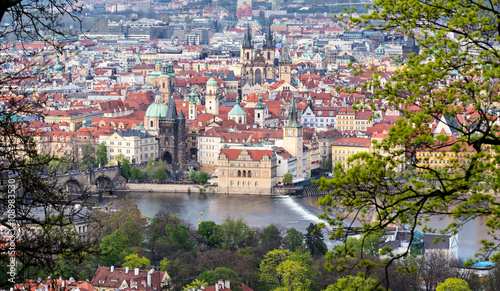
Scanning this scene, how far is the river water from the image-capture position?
97.7ft

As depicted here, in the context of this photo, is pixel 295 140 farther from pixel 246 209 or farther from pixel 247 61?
pixel 247 61

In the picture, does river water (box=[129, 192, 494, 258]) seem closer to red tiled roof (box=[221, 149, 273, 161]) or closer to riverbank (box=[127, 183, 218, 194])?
riverbank (box=[127, 183, 218, 194])

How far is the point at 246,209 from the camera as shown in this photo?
34.0m

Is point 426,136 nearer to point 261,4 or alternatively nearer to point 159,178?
point 159,178

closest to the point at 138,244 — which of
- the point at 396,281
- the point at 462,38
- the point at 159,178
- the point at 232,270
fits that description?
the point at 232,270

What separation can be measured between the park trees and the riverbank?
111ft

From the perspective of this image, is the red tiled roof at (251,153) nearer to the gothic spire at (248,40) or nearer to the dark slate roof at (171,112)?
the dark slate roof at (171,112)

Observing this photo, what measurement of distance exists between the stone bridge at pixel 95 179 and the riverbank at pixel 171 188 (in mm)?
641

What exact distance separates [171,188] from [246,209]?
606cm

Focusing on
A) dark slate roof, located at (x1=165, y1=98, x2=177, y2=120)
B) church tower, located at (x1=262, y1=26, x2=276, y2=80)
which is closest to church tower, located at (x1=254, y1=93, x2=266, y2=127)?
dark slate roof, located at (x1=165, y1=98, x2=177, y2=120)

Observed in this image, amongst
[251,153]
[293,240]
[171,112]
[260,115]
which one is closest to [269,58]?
[260,115]

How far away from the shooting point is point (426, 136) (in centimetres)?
482

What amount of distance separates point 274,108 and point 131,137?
44.1 ft

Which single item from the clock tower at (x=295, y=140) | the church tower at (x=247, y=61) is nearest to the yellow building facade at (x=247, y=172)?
the clock tower at (x=295, y=140)
